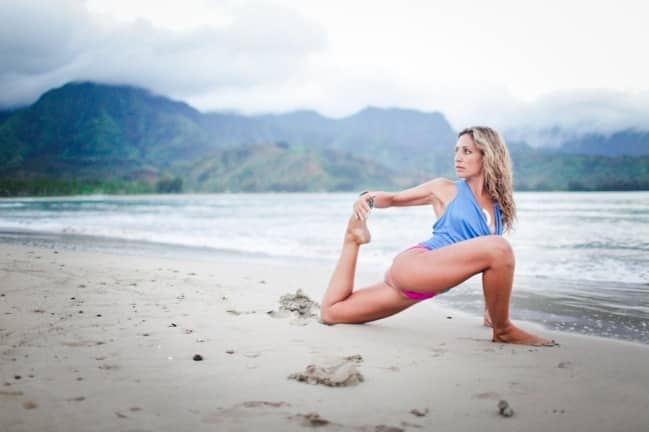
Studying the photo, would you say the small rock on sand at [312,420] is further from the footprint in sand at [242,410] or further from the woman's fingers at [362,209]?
the woman's fingers at [362,209]

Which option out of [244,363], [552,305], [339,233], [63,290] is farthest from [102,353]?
[339,233]

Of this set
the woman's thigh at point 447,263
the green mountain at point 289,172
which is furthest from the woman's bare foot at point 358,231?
the green mountain at point 289,172

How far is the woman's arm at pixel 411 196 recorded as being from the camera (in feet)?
12.0

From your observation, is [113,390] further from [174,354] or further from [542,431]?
[542,431]

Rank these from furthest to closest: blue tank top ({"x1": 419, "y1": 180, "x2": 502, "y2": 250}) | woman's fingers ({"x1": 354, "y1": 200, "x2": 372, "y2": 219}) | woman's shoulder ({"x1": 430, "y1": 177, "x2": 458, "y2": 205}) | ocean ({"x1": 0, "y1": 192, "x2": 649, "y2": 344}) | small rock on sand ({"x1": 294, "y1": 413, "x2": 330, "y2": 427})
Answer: ocean ({"x1": 0, "y1": 192, "x2": 649, "y2": 344})
woman's fingers ({"x1": 354, "y1": 200, "x2": 372, "y2": 219})
woman's shoulder ({"x1": 430, "y1": 177, "x2": 458, "y2": 205})
blue tank top ({"x1": 419, "y1": 180, "x2": 502, "y2": 250})
small rock on sand ({"x1": 294, "y1": 413, "x2": 330, "y2": 427})

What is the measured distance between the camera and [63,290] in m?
5.07

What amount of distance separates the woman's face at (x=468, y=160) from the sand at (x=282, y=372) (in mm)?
1319

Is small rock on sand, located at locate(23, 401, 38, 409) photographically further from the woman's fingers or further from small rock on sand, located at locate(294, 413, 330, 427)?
the woman's fingers

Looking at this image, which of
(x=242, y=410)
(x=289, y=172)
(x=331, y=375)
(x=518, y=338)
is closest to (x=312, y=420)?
(x=242, y=410)

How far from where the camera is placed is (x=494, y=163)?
348 centimetres

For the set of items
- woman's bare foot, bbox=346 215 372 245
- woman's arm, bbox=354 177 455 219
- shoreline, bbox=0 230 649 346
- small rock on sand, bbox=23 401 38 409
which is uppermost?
woman's arm, bbox=354 177 455 219

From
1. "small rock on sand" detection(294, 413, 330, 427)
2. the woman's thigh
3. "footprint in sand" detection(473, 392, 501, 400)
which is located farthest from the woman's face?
"small rock on sand" detection(294, 413, 330, 427)

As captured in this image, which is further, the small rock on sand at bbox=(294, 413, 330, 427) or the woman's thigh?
the woman's thigh

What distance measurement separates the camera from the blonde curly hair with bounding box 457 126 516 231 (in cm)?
348
